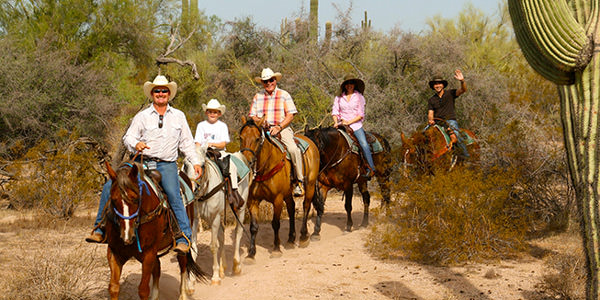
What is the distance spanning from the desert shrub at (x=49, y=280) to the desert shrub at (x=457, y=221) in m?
4.49

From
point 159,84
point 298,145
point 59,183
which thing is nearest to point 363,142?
point 298,145

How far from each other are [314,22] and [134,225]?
1940cm

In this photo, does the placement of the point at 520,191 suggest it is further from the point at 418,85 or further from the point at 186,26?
the point at 186,26

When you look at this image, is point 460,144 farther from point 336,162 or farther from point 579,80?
point 579,80

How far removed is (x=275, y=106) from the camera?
31.2 ft

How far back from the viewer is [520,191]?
29.8 feet

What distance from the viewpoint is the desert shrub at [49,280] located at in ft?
19.8

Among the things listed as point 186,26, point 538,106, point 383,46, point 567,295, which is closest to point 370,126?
point 383,46

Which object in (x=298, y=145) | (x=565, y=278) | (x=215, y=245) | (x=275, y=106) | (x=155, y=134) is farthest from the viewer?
(x=298, y=145)

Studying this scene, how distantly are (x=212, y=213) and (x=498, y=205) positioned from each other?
4275mm

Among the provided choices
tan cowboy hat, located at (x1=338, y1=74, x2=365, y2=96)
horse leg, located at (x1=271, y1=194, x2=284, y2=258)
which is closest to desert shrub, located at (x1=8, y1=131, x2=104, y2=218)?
horse leg, located at (x1=271, y1=194, x2=284, y2=258)

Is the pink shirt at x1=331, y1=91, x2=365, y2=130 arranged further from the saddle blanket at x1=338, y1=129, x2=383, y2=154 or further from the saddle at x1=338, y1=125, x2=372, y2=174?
the saddle blanket at x1=338, y1=129, x2=383, y2=154

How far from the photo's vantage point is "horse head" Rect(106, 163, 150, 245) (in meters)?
4.97

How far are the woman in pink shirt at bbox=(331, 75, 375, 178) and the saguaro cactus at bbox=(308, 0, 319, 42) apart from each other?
9.22m
